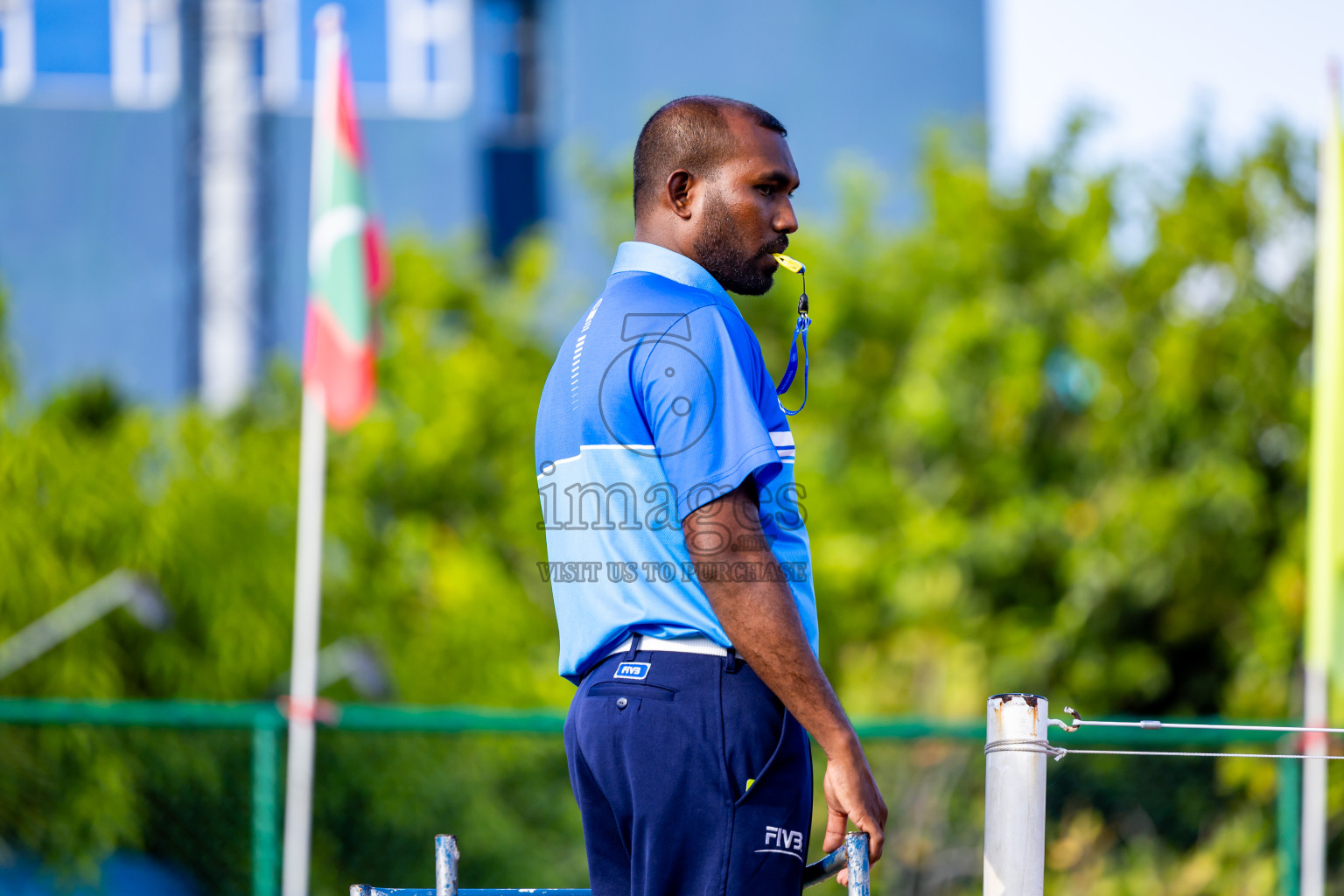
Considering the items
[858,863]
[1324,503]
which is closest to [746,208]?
[858,863]

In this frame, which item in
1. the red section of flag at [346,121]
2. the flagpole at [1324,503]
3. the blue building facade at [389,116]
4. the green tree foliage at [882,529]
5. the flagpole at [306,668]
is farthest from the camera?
the blue building facade at [389,116]

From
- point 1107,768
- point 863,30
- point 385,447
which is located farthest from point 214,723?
point 863,30

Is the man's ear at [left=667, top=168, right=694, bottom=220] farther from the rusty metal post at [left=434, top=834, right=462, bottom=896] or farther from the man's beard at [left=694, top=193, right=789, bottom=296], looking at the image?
the rusty metal post at [left=434, top=834, right=462, bottom=896]

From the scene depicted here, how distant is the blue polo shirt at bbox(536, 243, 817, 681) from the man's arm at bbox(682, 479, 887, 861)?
0.02m

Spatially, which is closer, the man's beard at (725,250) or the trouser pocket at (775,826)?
the trouser pocket at (775,826)

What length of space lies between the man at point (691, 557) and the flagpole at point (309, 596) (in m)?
3.86

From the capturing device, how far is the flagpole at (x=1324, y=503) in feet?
19.4

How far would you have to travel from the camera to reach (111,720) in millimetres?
5539

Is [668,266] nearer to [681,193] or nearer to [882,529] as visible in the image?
[681,193]

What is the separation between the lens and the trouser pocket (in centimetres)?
202

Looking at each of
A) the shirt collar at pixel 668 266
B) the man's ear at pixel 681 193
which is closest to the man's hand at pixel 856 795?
the shirt collar at pixel 668 266

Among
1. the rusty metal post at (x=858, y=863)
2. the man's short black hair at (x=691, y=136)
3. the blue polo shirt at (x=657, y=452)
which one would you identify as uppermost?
the man's short black hair at (x=691, y=136)

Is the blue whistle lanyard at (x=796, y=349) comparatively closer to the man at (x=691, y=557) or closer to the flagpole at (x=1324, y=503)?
the man at (x=691, y=557)

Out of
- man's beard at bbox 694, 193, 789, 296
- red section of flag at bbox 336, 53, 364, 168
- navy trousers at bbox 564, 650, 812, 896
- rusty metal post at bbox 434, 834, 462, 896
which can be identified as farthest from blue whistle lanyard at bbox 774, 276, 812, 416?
red section of flag at bbox 336, 53, 364, 168
